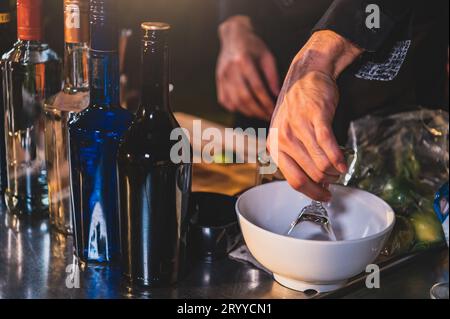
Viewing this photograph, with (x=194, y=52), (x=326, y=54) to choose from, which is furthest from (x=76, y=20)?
(x=194, y=52)

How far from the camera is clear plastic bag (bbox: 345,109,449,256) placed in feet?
2.94

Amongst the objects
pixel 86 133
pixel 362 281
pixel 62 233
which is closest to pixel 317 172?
pixel 362 281

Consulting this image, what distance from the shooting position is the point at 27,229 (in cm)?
95

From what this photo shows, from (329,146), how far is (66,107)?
35 centimetres

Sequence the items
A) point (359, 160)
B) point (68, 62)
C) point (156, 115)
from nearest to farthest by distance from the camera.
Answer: point (156, 115), point (68, 62), point (359, 160)

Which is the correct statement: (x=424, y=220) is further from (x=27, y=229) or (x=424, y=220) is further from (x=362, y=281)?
(x=27, y=229)

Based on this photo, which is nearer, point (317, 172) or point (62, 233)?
point (317, 172)

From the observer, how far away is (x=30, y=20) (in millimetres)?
874

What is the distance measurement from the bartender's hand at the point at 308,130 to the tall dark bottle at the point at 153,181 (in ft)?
0.38

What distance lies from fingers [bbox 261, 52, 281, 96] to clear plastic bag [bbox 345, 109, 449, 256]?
0.69 ft

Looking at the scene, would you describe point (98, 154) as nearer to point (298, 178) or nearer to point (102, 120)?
point (102, 120)

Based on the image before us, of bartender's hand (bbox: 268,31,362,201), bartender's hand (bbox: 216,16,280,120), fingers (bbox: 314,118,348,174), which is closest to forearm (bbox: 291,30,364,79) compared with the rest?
bartender's hand (bbox: 268,31,362,201)

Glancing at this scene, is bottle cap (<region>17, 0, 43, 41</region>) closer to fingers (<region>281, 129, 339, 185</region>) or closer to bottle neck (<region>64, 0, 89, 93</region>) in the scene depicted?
bottle neck (<region>64, 0, 89, 93</region>)
